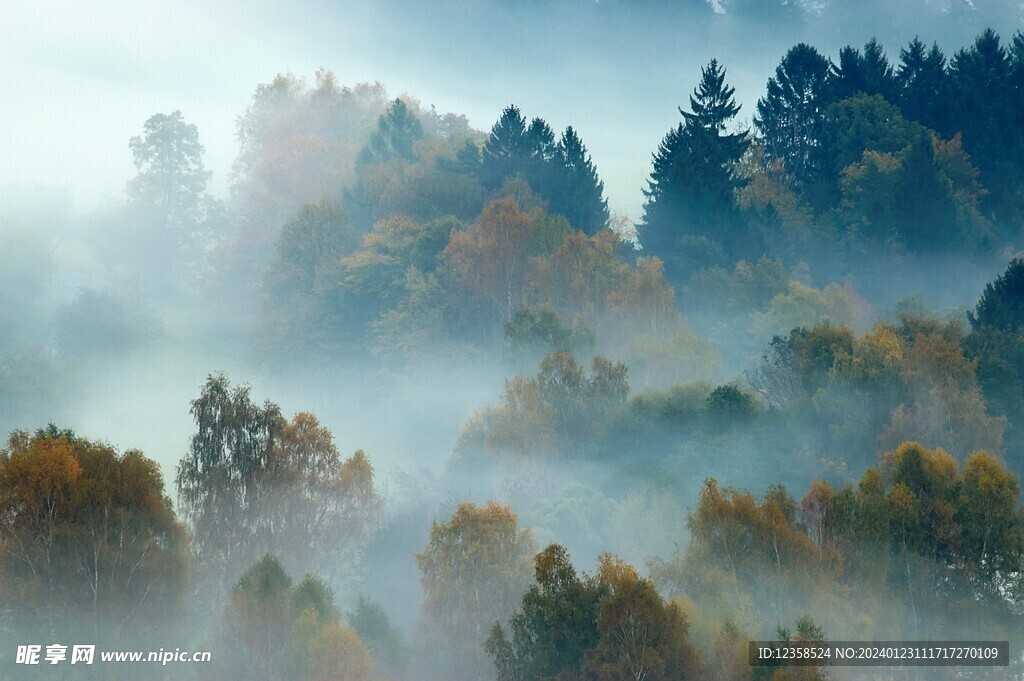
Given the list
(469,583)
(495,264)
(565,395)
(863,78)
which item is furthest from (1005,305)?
(863,78)

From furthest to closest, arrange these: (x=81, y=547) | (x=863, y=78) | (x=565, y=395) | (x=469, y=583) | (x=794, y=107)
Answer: (x=794, y=107) < (x=863, y=78) < (x=565, y=395) < (x=469, y=583) < (x=81, y=547)

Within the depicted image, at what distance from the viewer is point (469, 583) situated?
1610 inches

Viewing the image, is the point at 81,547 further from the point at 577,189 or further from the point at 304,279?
the point at 577,189

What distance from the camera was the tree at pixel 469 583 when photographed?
4012 cm

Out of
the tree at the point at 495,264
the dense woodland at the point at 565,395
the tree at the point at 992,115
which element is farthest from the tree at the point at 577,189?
the tree at the point at 992,115

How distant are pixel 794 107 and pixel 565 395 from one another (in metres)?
45.8

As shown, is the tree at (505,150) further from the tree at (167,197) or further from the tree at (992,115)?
the tree at (167,197)

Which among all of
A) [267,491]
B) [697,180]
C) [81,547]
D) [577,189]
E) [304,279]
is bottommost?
[81,547]

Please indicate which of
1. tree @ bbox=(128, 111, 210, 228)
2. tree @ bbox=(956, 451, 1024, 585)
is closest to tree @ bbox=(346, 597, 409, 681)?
tree @ bbox=(956, 451, 1024, 585)

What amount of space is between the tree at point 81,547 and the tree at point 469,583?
25.1ft

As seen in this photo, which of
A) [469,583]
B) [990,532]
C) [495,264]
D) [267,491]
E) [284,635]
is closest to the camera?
[284,635]

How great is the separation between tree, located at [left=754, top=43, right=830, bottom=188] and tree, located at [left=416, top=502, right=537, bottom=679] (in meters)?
56.5

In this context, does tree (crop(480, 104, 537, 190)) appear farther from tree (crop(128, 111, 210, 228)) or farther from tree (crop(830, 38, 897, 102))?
tree (crop(128, 111, 210, 228))

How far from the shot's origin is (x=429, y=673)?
39906mm
